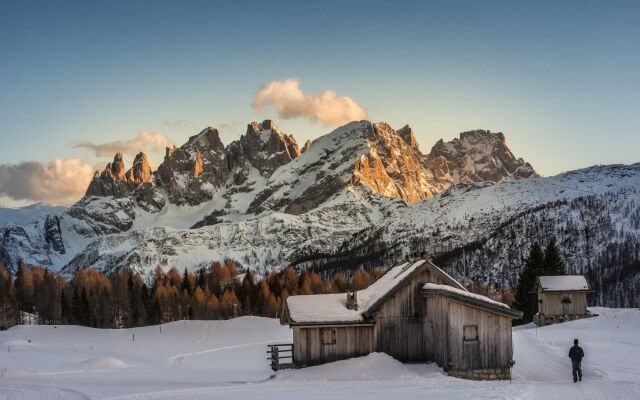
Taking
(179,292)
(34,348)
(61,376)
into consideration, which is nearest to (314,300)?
(61,376)

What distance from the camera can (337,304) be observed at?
137 ft

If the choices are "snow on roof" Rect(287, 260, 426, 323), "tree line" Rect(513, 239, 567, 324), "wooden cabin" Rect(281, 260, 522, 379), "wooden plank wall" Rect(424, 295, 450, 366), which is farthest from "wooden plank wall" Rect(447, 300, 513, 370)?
"tree line" Rect(513, 239, 567, 324)

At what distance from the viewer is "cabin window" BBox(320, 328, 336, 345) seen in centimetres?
3991

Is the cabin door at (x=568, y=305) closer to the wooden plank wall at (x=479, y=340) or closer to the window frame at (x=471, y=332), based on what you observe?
the wooden plank wall at (x=479, y=340)

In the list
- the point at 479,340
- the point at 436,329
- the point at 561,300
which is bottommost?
the point at 561,300

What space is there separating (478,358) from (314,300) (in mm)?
10593

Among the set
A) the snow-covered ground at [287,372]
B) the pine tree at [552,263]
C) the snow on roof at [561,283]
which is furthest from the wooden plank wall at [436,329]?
the pine tree at [552,263]

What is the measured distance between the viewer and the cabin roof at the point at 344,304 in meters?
39.8

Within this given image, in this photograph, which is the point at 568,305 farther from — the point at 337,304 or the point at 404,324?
the point at 337,304

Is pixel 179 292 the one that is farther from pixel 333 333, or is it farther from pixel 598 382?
pixel 598 382

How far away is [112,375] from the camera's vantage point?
5006cm

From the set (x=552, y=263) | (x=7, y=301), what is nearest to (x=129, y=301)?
(x=7, y=301)

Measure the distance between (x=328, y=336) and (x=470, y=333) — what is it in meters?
8.23

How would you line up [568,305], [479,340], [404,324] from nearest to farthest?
[479,340], [404,324], [568,305]
